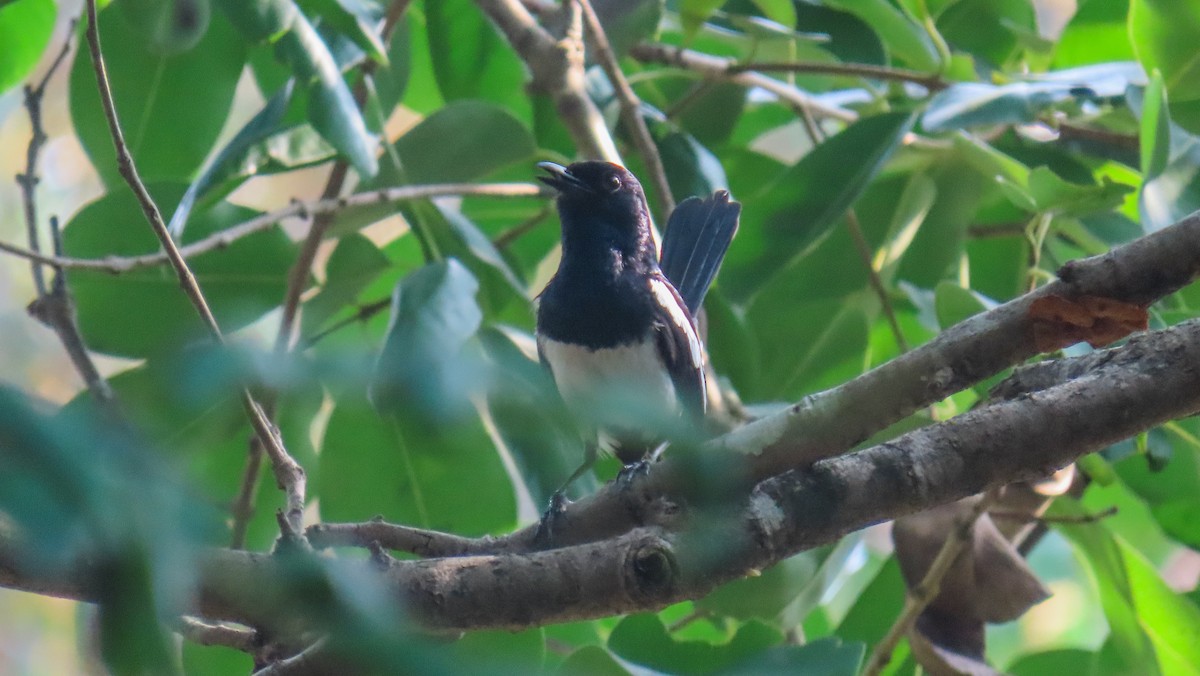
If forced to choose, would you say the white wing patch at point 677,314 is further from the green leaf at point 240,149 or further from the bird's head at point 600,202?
the green leaf at point 240,149

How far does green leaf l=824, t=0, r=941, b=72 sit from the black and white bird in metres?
0.43

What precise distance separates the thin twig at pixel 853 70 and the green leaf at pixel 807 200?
135 millimetres

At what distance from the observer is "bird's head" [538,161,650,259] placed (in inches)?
84.4

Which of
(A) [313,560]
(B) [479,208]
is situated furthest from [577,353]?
(A) [313,560]

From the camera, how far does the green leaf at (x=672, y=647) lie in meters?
1.53

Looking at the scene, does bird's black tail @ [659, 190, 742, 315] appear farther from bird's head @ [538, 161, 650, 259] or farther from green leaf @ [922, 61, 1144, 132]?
green leaf @ [922, 61, 1144, 132]

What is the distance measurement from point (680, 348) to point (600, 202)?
36cm

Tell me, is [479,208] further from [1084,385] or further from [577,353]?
[1084,385]

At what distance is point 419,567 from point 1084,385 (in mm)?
693

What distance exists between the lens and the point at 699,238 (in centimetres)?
214

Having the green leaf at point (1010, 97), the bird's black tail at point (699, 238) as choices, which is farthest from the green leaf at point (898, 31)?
the bird's black tail at point (699, 238)

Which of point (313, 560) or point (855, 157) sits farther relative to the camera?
point (855, 157)

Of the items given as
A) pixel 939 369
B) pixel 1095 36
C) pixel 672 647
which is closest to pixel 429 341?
pixel 939 369

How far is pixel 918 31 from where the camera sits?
209cm
